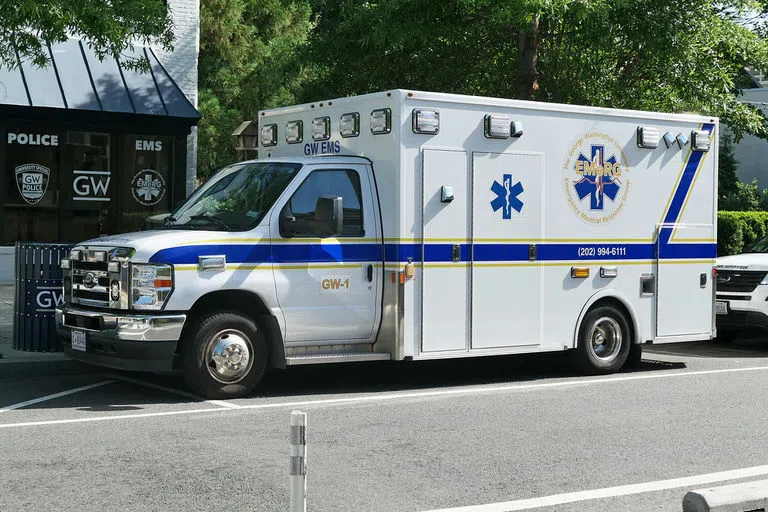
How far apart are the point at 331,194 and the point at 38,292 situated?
3264 millimetres

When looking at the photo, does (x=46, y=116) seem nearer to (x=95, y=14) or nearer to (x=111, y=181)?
(x=111, y=181)

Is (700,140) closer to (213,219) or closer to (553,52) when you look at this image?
(553,52)

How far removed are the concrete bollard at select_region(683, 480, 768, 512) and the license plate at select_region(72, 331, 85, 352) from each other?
5.73 metres

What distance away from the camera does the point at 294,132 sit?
11.0 meters

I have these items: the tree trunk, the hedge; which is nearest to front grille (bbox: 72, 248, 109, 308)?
the tree trunk

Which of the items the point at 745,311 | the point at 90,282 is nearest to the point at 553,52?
the point at 745,311

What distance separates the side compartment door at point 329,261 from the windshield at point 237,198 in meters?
0.19

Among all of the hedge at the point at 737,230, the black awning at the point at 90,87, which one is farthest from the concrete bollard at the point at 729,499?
the hedge at the point at 737,230

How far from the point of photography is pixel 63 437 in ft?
24.6

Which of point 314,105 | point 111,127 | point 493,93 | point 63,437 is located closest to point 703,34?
point 493,93

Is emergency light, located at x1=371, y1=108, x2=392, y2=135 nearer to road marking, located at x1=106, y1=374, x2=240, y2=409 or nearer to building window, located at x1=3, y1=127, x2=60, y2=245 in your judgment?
road marking, located at x1=106, y1=374, x2=240, y2=409

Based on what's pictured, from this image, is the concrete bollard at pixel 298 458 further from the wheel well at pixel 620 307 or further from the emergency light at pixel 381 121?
the wheel well at pixel 620 307

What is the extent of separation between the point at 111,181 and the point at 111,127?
98cm

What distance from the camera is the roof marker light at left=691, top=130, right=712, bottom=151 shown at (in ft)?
38.9
